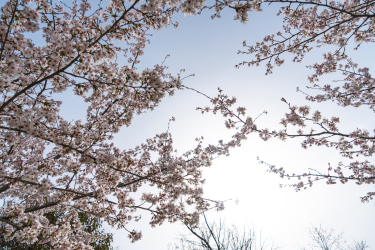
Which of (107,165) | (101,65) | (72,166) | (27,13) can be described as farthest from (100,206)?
(27,13)

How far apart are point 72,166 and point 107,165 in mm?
976

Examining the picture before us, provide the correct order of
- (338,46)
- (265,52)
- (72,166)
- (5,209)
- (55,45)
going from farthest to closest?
(265,52), (338,46), (5,209), (72,166), (55,45)

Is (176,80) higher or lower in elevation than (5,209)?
higher

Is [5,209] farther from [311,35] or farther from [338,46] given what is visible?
[338,46]

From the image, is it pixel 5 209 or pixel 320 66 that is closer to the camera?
pixel 5 209

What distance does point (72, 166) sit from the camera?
4086 mm

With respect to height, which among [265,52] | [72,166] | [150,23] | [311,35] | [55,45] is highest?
[265,52]

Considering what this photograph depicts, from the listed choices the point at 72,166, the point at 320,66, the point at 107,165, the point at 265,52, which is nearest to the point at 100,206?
the point at 72,166

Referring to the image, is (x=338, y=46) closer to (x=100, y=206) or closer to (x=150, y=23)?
(x=150, y=23)

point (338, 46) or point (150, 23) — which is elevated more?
point (338, 46)

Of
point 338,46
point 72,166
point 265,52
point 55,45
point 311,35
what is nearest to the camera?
point 55,45

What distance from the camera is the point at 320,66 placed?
6246mm

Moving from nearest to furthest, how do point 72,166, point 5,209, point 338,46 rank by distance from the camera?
point 72,166, point 5,209, point 338,46

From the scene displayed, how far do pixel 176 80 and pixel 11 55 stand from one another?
2870mm
